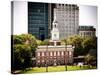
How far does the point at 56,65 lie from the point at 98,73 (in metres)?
0.82

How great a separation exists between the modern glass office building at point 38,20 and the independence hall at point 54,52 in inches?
6.3

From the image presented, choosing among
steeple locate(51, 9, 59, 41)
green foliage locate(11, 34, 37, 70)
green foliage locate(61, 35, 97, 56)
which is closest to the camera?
green foliage locate(11, 34, 37, 70)

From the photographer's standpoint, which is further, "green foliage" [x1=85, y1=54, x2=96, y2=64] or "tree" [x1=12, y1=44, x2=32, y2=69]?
"green foliage" [x1=85, y1=54, x2=96, y2=64]

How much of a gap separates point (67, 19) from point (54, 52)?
25.1 inches

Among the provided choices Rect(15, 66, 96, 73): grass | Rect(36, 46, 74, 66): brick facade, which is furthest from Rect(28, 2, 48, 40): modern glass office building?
Rect(15, 66, 96, 73): grass

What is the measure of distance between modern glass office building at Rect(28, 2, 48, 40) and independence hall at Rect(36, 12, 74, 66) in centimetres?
16

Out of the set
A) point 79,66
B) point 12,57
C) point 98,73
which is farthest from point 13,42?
point 98,73

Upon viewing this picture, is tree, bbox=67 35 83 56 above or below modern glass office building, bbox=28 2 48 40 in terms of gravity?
below

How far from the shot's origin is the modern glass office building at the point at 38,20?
3293 millimetres

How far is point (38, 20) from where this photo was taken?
10.9ft

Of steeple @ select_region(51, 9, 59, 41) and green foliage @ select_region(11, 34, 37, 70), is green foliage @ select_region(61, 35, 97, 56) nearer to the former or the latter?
steeple @ select_region(51, 9, 59, 41)

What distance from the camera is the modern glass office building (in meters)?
3.29

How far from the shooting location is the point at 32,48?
3320 mm
